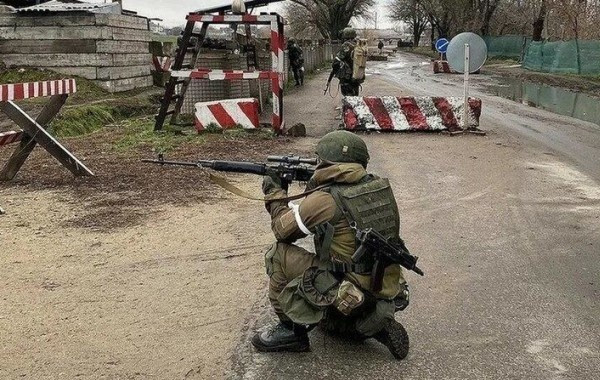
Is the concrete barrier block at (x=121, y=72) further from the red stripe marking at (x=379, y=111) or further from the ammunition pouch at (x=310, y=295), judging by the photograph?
the ammunition pouch at (x=310, y=295)

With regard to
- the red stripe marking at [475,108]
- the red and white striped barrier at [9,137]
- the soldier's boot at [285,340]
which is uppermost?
the red and white striped barrier at [9,137]

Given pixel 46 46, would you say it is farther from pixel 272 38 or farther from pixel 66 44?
pixel 272 38

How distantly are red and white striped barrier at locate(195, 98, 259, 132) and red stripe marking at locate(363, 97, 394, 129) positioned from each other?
7.55 ft

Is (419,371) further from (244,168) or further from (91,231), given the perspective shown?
(91,231)

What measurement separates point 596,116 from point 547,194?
33.3 ft

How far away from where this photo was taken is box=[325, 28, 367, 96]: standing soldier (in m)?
13.5

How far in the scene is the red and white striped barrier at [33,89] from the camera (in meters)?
7.34

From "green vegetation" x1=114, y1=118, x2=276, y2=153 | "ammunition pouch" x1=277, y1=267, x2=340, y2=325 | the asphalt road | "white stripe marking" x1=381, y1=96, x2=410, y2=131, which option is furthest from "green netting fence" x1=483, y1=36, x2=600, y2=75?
"ammunition pouch" x1=277, y1=267, x2=340, y2=325

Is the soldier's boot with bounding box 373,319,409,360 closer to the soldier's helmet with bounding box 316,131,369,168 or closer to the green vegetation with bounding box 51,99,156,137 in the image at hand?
the soldier's helmet with bounding box 316,131,369,168

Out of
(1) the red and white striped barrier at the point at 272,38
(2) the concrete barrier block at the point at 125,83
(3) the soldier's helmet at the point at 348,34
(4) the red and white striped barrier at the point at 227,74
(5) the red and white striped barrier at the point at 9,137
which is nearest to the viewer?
(5) the red and white striped barrier at the point at 9,137

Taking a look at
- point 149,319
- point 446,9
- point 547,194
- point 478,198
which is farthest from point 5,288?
point 446,9

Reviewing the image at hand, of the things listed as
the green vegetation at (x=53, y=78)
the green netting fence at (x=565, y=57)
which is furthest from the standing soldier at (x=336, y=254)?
the green netting fence at (x=565, y=57)

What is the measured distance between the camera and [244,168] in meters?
4.11

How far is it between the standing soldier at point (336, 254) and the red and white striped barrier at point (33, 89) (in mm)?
4764
